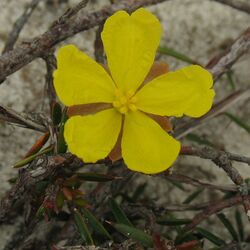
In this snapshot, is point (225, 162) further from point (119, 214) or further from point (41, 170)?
point (41, 170)

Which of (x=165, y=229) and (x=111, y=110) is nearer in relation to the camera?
(x=111, y=110)

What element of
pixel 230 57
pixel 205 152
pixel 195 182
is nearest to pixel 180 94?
pixel 205 152

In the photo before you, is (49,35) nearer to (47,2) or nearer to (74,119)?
(74,119)

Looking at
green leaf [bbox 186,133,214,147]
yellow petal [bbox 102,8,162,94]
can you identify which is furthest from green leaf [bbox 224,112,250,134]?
yellow petal [bbox 102,8,162,94]

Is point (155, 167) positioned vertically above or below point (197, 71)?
below

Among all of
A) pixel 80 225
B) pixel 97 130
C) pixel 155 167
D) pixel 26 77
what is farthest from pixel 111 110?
pixel 26 77

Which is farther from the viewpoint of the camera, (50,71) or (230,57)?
(230,57)

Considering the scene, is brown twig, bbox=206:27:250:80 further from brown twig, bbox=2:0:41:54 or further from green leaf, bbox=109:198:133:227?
brown twig, bbox=2:0:41:54
